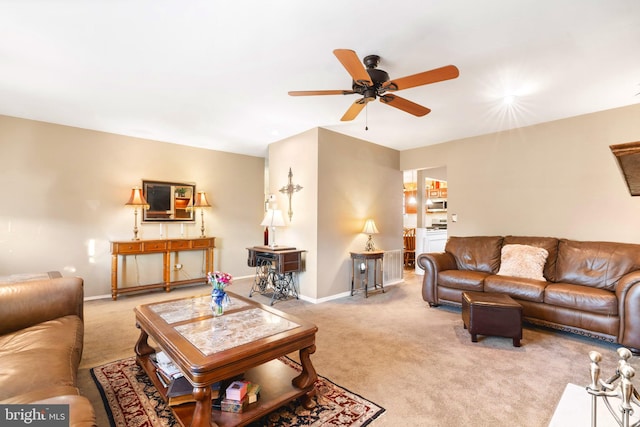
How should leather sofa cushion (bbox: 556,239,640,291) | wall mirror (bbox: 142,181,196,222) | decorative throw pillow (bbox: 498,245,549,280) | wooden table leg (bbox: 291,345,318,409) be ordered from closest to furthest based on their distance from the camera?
wooden table leg (bbox: 291,345,318,409) < leather sofa cushion (bbox: 556,239,640,291) < decorative throw pillow (bbox: 498,245,549,280) < wall mirror (bbox: 142,181,196,222)

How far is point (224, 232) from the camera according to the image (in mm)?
5758

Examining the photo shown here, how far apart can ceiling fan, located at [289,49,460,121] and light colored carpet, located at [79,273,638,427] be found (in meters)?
2.20

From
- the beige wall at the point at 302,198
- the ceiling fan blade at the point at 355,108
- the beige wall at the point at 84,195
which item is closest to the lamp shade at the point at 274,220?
the beige wall at the point at 302,198

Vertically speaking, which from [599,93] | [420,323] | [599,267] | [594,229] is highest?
[599,93]

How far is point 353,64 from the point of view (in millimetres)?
1977

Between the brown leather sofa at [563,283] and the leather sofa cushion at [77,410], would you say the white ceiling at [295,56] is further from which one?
the leather sofa cushion at [77,410]

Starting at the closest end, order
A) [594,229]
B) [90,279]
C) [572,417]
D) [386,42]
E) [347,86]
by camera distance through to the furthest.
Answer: [572,417] < [386,42] < [347,86] < [594,229] < [90,279]

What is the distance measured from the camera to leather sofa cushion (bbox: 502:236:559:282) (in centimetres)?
359

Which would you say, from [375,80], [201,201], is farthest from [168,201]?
[375,80]

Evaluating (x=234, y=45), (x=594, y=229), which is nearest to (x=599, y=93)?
(x=594, y=229)

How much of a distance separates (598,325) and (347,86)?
339 cm

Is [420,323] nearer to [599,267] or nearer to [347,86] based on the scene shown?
[599,267]

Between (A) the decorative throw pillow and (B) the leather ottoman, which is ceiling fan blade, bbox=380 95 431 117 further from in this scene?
(A) the decorative throw pillow

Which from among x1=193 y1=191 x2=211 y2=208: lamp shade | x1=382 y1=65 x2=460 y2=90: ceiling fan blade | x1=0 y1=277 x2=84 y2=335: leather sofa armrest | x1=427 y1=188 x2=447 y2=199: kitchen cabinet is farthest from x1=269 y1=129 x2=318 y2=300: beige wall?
x1=427 y1=188 x2=447 y2=199: kitchen cabinet
